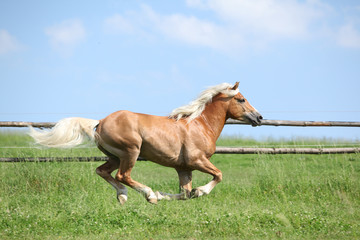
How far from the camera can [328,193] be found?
8.70m

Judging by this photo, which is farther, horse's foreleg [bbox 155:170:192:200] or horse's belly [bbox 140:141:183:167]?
horse's foreleg [bbox 155:170:192:200]

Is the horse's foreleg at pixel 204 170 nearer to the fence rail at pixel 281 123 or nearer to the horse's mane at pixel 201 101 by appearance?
the horse's mane at pixel 201 101

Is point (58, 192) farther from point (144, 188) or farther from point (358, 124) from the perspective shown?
point (358, 124)

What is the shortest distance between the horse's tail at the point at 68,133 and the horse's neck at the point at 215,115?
1.80 meters

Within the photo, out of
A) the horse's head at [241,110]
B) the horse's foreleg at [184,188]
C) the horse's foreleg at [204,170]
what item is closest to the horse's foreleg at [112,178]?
the horse's foreleg at [184,188]

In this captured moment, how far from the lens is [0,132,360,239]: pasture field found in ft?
18.6

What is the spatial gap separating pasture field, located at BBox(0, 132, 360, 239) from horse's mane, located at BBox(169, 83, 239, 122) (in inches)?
57.7

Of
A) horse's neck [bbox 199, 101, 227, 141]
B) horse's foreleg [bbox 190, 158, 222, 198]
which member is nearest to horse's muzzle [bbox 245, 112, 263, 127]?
horse's neck [bbox 199, 101, 227, 141]

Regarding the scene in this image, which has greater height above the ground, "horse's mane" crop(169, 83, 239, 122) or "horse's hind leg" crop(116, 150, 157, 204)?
"horse's mane" crop(169, 83, 239, 122)

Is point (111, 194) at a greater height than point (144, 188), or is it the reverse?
point (144, 188)

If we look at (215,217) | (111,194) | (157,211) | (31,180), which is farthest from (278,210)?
(31,180)

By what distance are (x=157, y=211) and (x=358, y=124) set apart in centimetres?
592

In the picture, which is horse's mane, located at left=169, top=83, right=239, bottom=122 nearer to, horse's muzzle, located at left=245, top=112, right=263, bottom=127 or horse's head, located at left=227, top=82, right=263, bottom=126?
horse's head, located at left=227, top=82, right=263, bottom=126

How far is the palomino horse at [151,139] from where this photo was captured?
6.20 m
